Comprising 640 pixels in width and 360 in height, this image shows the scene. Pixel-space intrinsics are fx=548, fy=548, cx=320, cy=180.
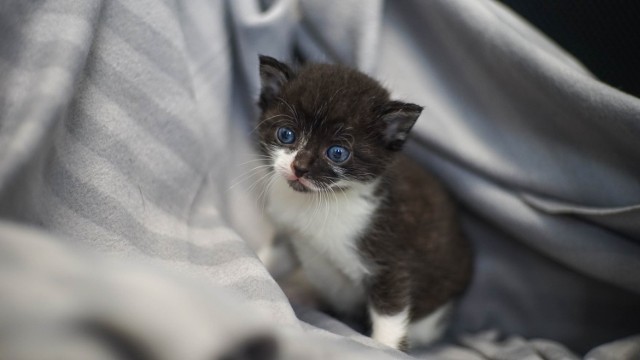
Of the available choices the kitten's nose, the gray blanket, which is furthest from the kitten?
the gray blanket

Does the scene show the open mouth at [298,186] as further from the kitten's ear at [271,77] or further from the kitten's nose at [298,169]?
the kitten's ear at [271,77]

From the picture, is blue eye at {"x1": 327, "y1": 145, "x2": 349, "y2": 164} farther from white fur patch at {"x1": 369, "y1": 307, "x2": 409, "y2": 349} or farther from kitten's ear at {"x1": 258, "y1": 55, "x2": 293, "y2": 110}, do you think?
white fur patch at {"x1": 369, "y1": 307, "x2": 409, "y2": 349}

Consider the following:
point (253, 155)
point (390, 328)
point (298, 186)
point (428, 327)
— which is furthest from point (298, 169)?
point (428, 327)

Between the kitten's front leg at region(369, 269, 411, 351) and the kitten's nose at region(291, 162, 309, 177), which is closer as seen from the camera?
the kitten's nose at region(291, 162, 309, 177)

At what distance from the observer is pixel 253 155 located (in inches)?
78.6

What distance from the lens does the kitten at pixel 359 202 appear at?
1589mm

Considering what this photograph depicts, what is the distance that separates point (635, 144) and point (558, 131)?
0.78 ft

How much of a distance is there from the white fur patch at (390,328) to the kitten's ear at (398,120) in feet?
1.77

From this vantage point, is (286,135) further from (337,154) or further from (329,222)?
(329,222)

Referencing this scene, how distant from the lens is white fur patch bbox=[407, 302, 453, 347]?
1.97m

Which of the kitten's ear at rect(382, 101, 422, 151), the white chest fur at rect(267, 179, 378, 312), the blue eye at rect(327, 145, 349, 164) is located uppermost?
the kitten's ear at rect(382, 101, 422, 151)

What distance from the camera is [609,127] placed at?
67.3 inches

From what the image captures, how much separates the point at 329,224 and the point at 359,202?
118mm

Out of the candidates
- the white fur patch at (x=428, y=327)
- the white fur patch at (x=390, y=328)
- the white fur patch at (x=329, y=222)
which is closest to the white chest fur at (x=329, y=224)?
the white fur patch at (x=329, y=222)
